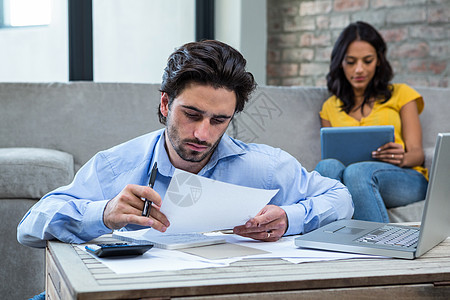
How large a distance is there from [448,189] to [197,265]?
47 cm

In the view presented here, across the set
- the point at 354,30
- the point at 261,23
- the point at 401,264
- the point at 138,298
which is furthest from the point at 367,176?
the point at 261,23

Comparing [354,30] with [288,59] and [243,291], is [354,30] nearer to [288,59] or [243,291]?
[288,59]

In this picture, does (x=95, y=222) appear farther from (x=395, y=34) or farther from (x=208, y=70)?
(x=395, y=34)

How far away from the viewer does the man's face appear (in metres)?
1.25

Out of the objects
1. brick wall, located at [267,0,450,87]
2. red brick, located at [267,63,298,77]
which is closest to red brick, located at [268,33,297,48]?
brick wall, located at [267,0,450,87]

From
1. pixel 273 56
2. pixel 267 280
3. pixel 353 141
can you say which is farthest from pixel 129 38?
pixel 267 280

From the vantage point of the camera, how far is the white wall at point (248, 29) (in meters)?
3.64

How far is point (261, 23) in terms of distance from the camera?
12.1 ft

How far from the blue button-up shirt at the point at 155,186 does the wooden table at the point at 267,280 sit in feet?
0.45

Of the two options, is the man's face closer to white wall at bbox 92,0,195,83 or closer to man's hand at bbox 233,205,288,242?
man's hand at bbox 233,205,288,242

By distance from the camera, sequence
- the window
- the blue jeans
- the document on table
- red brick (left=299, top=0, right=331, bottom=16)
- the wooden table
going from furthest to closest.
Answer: red brick (left=299, top=0, right=331, bottom=16), the window, the blue jeans, the document on table, the wooden table

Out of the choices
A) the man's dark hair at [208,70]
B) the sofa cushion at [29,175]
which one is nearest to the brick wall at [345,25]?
the sofa cushion at [29,175]

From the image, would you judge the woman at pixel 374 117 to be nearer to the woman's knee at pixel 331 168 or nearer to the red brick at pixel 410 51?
the woman's knee at pixel 331 168

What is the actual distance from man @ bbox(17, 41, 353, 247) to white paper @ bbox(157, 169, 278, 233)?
0.07m
